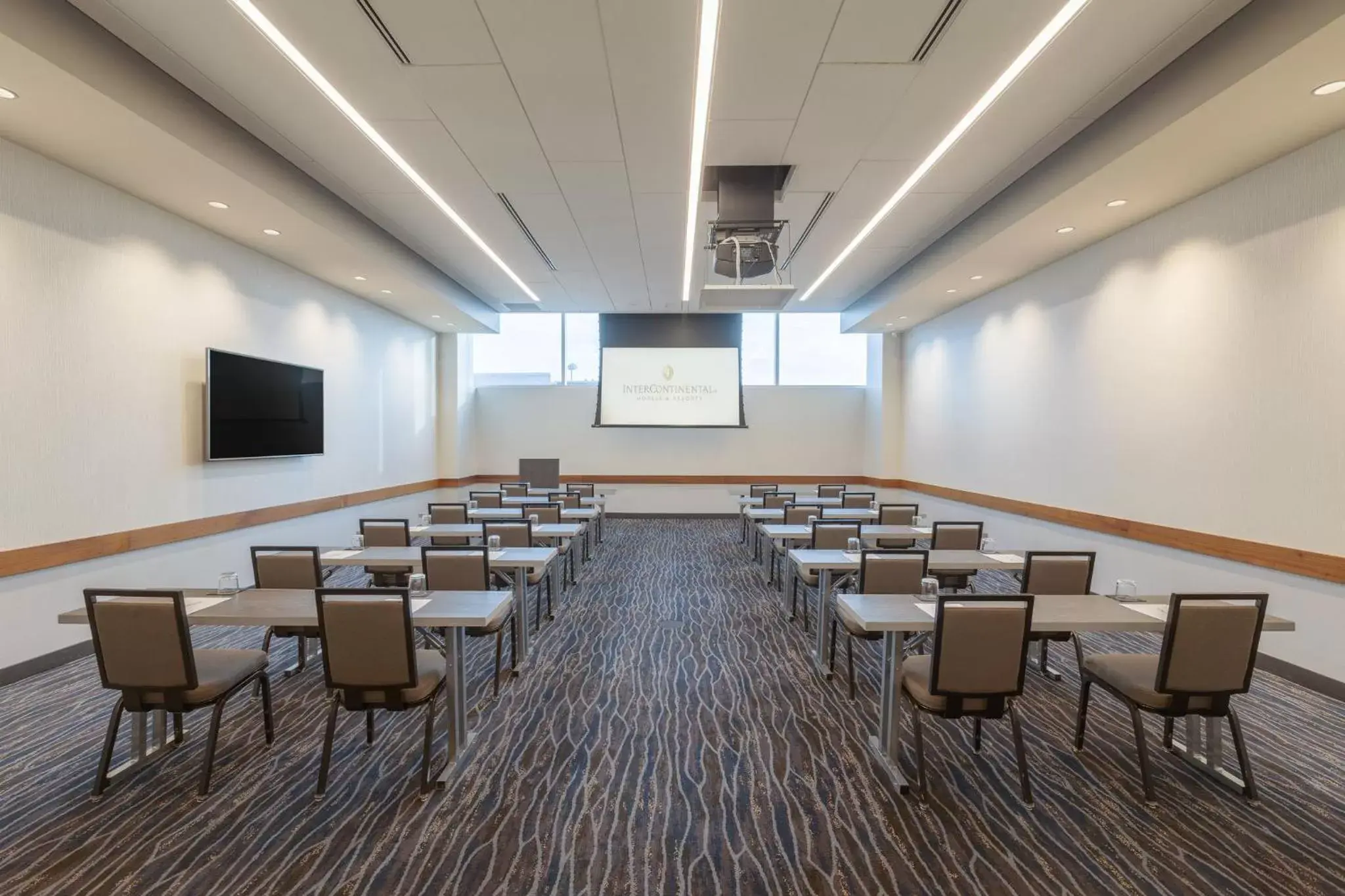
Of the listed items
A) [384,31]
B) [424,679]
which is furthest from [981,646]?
[384,31]

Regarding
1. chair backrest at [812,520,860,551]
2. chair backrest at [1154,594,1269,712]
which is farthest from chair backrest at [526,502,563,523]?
chair backrest at [1154,594,1269,712]

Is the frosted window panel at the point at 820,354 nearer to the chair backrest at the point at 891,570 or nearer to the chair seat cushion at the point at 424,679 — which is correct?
the chair backrest at the point at 891,570

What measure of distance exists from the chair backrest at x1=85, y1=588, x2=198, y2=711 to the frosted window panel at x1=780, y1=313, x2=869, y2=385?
10116mm

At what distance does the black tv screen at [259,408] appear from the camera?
16.8ft

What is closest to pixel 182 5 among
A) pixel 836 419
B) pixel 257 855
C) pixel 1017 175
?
pixel 257 855

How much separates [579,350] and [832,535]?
7.76m

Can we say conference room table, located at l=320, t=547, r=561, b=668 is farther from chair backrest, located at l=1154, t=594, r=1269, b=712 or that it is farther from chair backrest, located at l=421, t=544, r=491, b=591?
chair backrest, located at l=1154, t=594, r=1269, b=712

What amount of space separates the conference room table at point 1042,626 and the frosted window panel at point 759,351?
846cm

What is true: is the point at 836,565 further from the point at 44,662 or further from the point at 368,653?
the point at 44,662

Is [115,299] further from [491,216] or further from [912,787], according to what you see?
[912,787]

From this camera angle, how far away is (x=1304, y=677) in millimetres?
3697

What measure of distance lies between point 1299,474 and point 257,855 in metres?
5.98

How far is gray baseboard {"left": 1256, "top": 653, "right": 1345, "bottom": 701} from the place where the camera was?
11.5 feet

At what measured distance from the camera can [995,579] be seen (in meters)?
6.48
